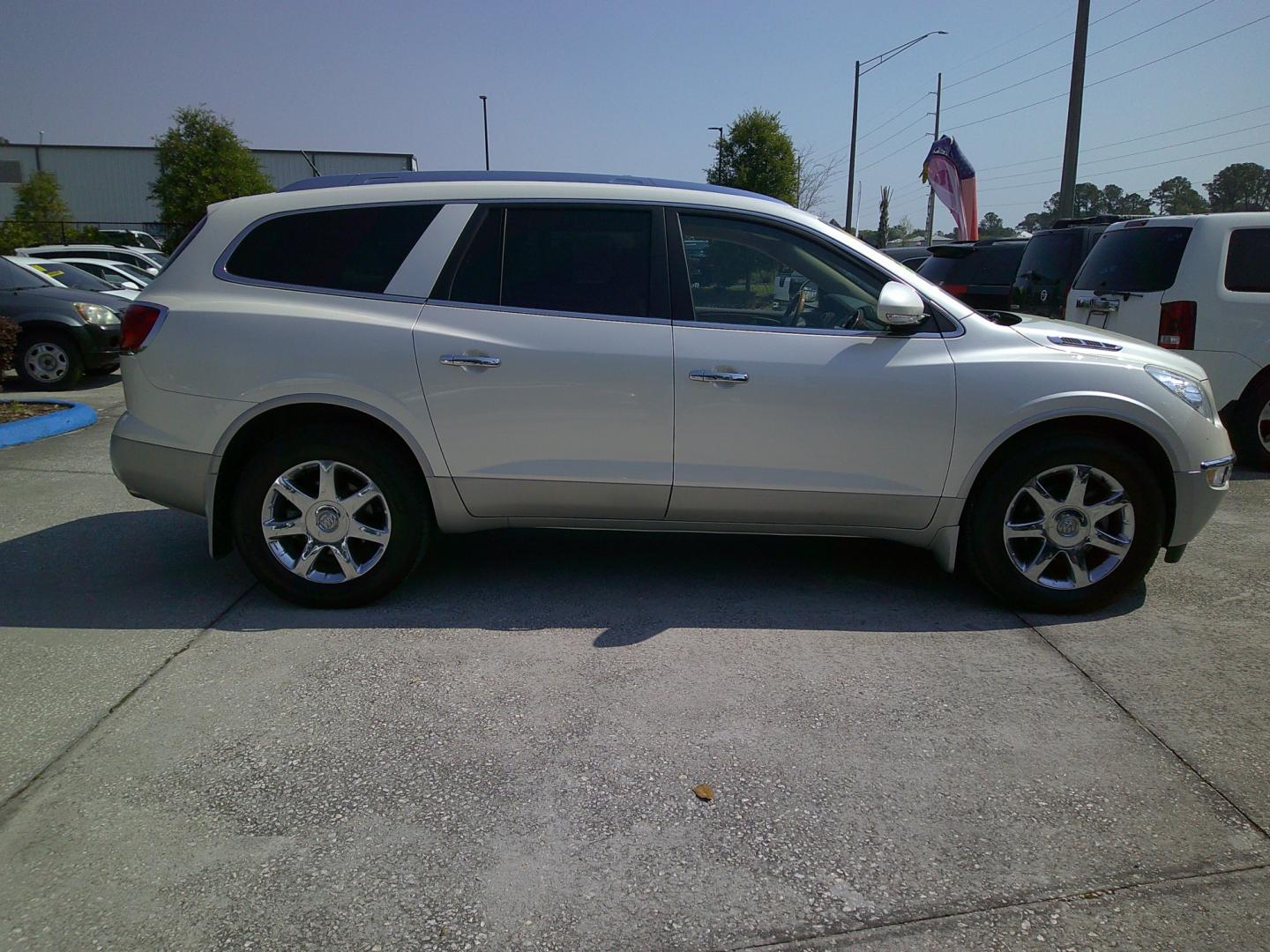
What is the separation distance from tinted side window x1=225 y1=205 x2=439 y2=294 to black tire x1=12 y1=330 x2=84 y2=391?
8.44m

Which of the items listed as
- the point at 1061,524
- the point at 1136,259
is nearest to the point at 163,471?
the point at 1061,524

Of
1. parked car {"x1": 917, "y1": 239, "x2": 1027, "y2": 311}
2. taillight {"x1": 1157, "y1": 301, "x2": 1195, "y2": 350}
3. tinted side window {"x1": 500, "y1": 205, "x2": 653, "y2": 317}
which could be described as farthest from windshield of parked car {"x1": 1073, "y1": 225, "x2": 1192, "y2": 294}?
tinted side window {"x1": 500, "y1": 205, "x2": 653, "y2": 317}

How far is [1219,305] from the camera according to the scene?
698 cm

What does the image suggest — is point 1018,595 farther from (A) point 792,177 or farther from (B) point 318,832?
(A) point 792,177

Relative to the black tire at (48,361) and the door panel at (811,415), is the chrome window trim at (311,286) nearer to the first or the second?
the door panel at (811,415)

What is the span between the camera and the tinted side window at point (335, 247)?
4.18 m

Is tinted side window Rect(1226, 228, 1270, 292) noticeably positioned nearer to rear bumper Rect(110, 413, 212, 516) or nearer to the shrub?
rear bumper Rect(110, 413, 212, 516)

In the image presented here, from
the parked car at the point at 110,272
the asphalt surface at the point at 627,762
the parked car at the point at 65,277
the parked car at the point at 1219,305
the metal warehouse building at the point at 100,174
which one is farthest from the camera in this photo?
the metal warehouse building at the point at 100,174

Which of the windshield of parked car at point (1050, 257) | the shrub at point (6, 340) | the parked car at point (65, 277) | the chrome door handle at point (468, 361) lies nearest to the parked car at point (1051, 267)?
the windshield of parked car at point (1050, 257)

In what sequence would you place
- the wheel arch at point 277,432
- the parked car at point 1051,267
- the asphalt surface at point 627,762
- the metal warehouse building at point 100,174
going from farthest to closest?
the metal warehouse building at point 100,174, the parked car at point 1051,267, the wheel arch at point 277,432, the asphalt surface at point 627,762

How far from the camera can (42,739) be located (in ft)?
10.3

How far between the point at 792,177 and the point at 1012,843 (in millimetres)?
37781

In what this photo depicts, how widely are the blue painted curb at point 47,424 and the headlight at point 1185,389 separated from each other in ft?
27.5

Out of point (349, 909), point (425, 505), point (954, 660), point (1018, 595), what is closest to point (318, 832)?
point (349, 909)
